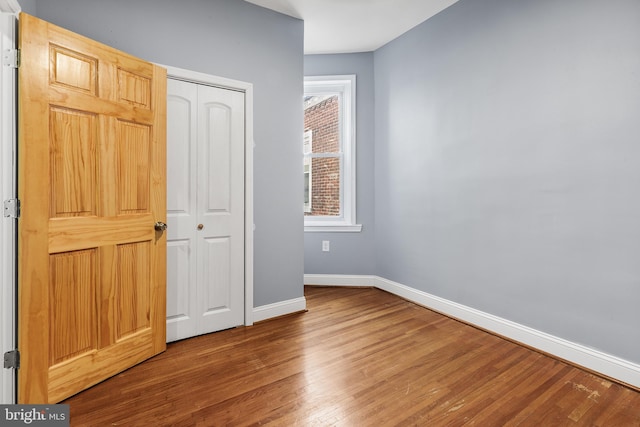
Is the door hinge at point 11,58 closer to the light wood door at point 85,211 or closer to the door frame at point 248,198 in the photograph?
the light wood door at point 85,211

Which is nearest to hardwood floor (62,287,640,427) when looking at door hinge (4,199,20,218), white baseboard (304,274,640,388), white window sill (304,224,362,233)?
white baseboard (304,274,640,388)

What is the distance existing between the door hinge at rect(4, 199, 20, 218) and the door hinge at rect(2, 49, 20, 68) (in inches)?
26.4

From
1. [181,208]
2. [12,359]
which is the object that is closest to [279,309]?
[181,208]

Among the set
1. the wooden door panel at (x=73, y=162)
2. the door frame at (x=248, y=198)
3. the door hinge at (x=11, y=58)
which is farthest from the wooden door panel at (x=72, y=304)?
the door frame at (x=248, y=198)

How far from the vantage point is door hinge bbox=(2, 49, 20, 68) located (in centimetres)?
160

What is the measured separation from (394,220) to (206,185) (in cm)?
217

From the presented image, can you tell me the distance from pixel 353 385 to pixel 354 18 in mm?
3263

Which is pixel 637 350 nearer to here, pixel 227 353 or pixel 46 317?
pixel 227 353

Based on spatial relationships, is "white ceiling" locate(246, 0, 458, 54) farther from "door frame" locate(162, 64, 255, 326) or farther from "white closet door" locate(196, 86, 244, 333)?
"white closet door" locate(196, 86, 244, 333)

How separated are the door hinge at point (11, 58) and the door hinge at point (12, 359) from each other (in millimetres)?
1433

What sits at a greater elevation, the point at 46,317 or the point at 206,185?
the point at 206,185

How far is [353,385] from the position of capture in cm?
194

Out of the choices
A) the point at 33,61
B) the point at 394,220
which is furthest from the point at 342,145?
the point at 33,61

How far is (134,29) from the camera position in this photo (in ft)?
7.70
